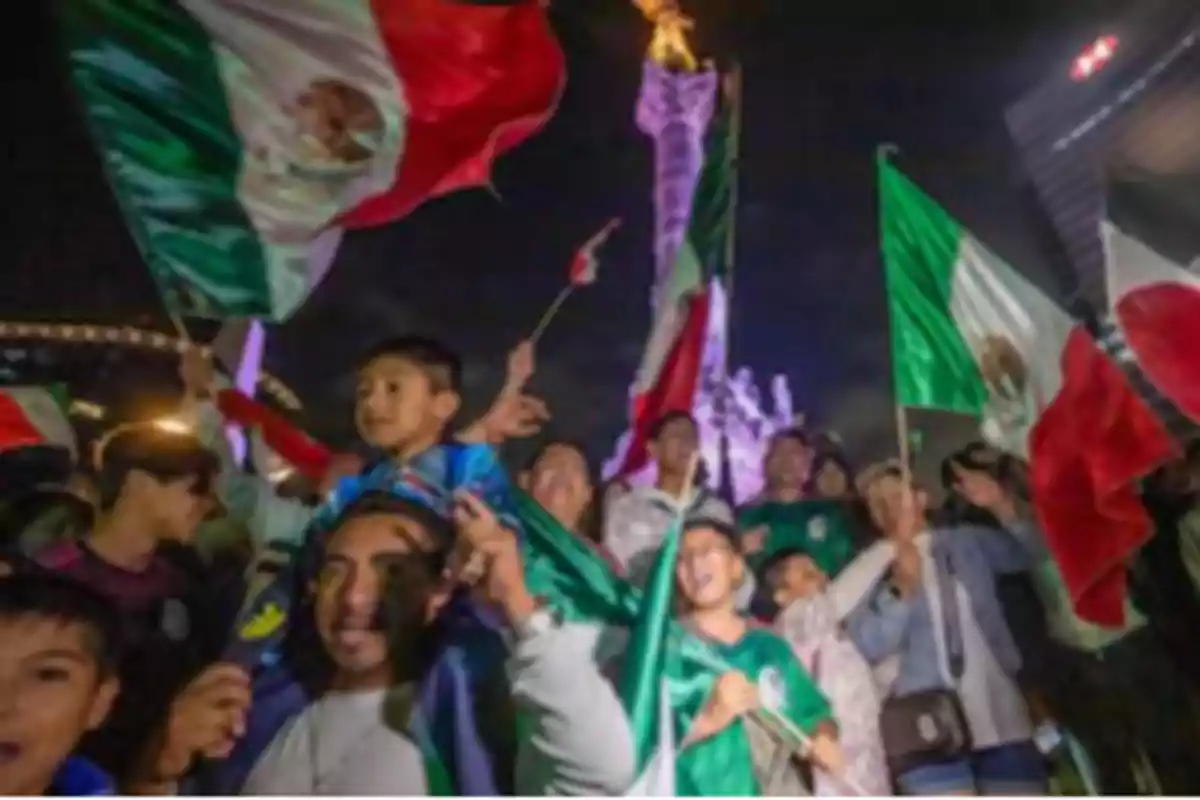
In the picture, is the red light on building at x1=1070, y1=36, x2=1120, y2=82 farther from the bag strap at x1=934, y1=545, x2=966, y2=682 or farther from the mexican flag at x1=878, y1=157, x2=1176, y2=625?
the bag strap at x1=934, y1=545, x2=966, y2=682

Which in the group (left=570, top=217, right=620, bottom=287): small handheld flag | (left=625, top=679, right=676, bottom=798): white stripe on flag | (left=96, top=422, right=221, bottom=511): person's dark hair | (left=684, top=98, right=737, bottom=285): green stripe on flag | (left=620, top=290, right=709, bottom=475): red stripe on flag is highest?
(left=684, top=98, right=737, bottom=285): green stripe on flag

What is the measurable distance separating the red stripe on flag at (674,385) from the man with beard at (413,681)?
483mm

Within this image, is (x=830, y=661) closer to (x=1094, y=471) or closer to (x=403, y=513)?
(x=1094, y=471)

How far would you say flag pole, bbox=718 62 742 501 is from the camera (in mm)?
4461

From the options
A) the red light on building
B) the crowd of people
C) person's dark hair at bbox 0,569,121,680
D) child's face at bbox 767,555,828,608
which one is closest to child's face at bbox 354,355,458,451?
the crowd of people

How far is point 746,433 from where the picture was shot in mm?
4520

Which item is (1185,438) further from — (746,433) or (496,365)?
(496,365)

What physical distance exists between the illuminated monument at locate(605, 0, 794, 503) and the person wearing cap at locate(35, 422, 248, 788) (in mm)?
1194

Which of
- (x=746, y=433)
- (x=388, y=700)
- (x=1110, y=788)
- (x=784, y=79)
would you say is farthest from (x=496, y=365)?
(x=1110, y=788)

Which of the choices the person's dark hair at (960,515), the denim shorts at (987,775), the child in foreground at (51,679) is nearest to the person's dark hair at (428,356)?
the child in foreground at (51,679)

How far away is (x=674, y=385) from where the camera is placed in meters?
4.51

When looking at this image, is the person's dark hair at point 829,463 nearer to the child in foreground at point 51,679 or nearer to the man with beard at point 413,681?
the man with beard at point 413,681

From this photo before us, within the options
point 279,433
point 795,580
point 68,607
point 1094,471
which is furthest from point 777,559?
point 68,607

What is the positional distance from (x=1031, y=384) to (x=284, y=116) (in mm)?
2495
